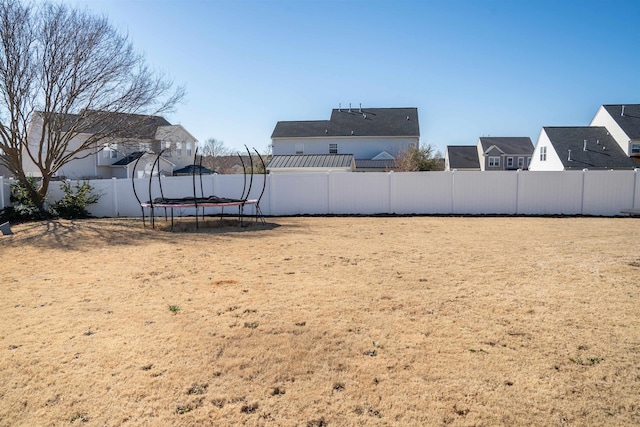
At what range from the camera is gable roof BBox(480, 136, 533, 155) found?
A: 42031mm

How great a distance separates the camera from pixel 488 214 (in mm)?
14414

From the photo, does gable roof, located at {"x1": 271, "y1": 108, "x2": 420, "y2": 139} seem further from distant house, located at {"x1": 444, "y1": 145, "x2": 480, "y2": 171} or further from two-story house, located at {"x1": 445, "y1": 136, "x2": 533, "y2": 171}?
two-story house, located at {"x1": 445, "y1": 136, "x2": 533, "y2": 171}

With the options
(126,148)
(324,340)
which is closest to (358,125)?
(126,148)

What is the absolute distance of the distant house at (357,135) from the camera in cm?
3416

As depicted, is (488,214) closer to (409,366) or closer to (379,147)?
(409,366)

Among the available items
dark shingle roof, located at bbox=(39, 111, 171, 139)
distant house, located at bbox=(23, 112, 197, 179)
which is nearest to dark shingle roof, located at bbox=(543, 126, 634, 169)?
distant house, located at bbox=(23, 112, 197, 179)

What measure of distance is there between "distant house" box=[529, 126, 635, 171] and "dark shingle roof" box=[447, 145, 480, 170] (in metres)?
10.4

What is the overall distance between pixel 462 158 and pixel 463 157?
0.94 ft

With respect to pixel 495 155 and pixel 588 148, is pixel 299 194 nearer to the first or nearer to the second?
pixel 588 148

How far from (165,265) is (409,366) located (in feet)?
15.2

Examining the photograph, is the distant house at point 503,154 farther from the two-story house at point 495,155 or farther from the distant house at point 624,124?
the distant house at point 624,124

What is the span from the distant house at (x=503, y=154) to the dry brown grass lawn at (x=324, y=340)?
3764 cm

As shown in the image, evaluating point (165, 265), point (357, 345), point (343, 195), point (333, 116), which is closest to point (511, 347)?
point (357, 345)

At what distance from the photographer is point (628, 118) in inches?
1161
